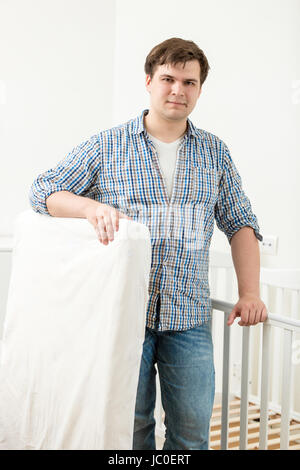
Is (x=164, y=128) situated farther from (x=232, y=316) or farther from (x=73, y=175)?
(x=232, y=316)

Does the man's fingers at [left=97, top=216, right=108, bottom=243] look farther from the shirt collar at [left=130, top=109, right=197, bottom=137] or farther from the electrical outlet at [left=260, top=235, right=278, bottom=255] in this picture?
the electrical outlet at [left=260, top=235, right=278, bottom=255]

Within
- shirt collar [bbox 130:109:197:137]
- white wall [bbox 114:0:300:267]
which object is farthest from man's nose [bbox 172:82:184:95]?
white wall [bbox 114:0:300:267]

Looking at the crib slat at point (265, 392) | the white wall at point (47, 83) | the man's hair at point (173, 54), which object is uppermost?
the white wall at point (47, 83)

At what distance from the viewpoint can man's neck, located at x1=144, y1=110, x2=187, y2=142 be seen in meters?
1.23

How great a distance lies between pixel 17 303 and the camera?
1.19 m

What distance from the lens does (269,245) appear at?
7.43 ft

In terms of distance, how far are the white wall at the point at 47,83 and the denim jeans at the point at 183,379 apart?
142 centimetres

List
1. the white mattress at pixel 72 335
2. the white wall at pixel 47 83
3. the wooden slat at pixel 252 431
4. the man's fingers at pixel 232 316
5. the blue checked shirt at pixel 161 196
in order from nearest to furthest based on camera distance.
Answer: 1. the white mattress at pixel 72 335
2. the blue checked shirt at pixel 161 196
3. the man's fingers at pixel 232 316
4. the wooden slat at pixel 252 431
5. the white wall at pixel 47 83

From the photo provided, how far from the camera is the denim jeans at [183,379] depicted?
1203 mm

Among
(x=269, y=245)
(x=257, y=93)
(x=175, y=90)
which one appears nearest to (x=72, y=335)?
(x=175, y=90)

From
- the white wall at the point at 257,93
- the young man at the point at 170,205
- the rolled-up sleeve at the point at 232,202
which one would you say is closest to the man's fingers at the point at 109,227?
the young man at the point at 170,205

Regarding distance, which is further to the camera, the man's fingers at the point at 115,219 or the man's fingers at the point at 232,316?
the man's fingers at the point at 232,316

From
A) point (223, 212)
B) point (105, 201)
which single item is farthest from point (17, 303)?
point (223, 212)

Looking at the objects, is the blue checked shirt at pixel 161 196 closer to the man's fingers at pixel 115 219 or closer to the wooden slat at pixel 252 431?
the man's fingers at pixel 115 219
